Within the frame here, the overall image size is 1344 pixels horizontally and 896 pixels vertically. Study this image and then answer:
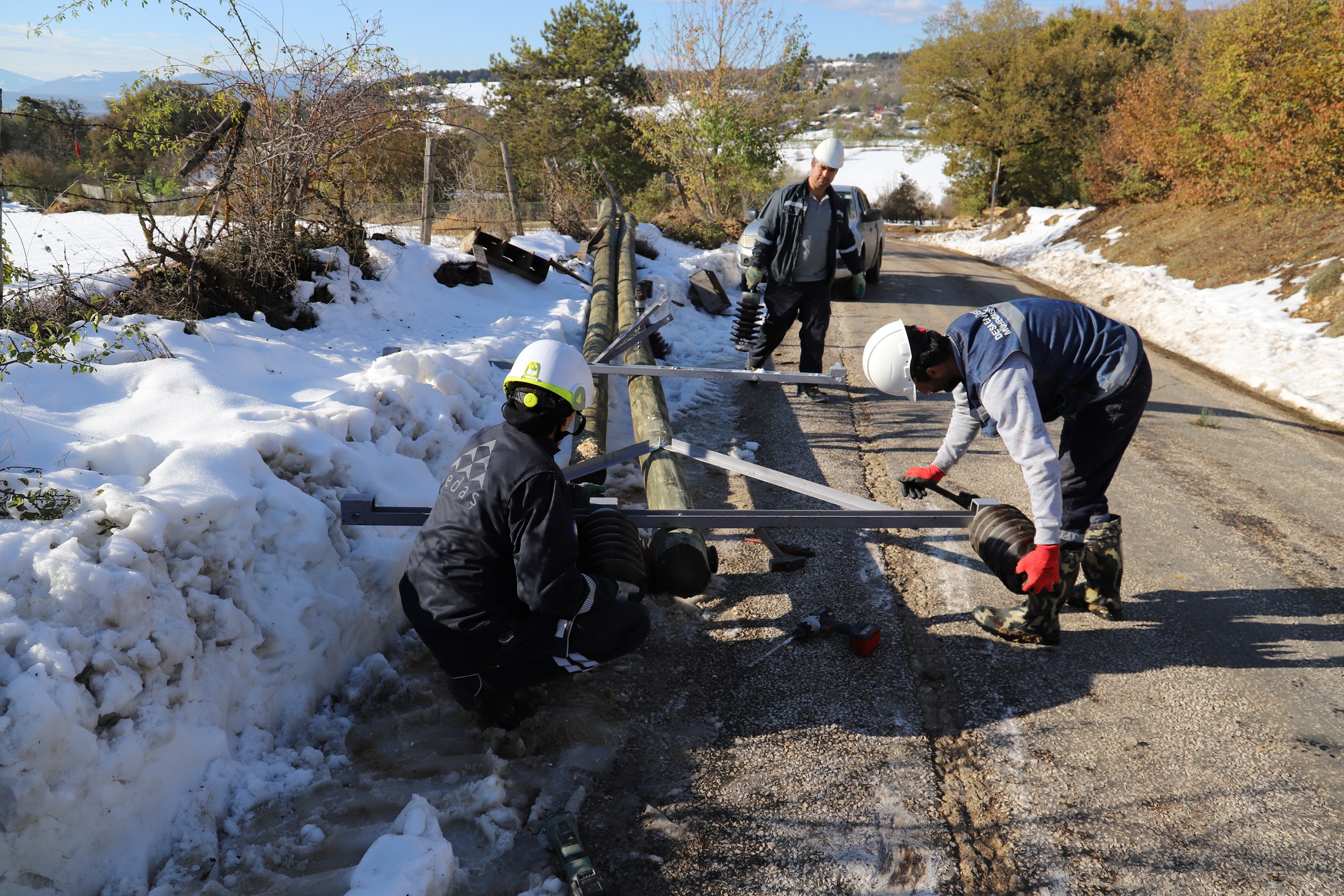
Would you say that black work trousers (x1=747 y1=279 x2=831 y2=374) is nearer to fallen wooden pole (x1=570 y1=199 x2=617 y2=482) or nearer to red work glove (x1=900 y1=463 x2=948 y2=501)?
fallen wooden pole (x1=570 y1=199 x2=617 y2=482)

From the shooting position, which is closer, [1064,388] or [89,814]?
[89,814]

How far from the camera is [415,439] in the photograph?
175 inches

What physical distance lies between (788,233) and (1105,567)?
3.87 m

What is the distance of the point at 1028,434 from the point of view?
9.75 ft

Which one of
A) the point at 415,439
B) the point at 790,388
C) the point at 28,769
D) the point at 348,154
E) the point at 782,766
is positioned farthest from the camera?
the point at 790,388

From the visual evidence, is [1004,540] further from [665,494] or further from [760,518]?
[665,494]

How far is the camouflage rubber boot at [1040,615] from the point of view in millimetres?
3426

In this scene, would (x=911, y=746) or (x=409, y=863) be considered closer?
(x=409, y=863)

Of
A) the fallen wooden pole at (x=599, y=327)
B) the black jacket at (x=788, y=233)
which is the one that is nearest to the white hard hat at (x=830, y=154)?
the black jacket at (x=788, y=233)

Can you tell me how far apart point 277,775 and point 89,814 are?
0.56m

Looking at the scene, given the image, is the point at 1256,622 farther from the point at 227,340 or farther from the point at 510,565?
the point at 227,340

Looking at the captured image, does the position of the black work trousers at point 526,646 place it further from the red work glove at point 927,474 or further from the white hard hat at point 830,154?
the white hard hat at point 830,154

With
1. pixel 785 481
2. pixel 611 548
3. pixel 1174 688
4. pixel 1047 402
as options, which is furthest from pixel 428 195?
pixel 1174 688

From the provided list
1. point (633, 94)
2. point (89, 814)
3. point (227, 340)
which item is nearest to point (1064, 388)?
point (89, 814)
